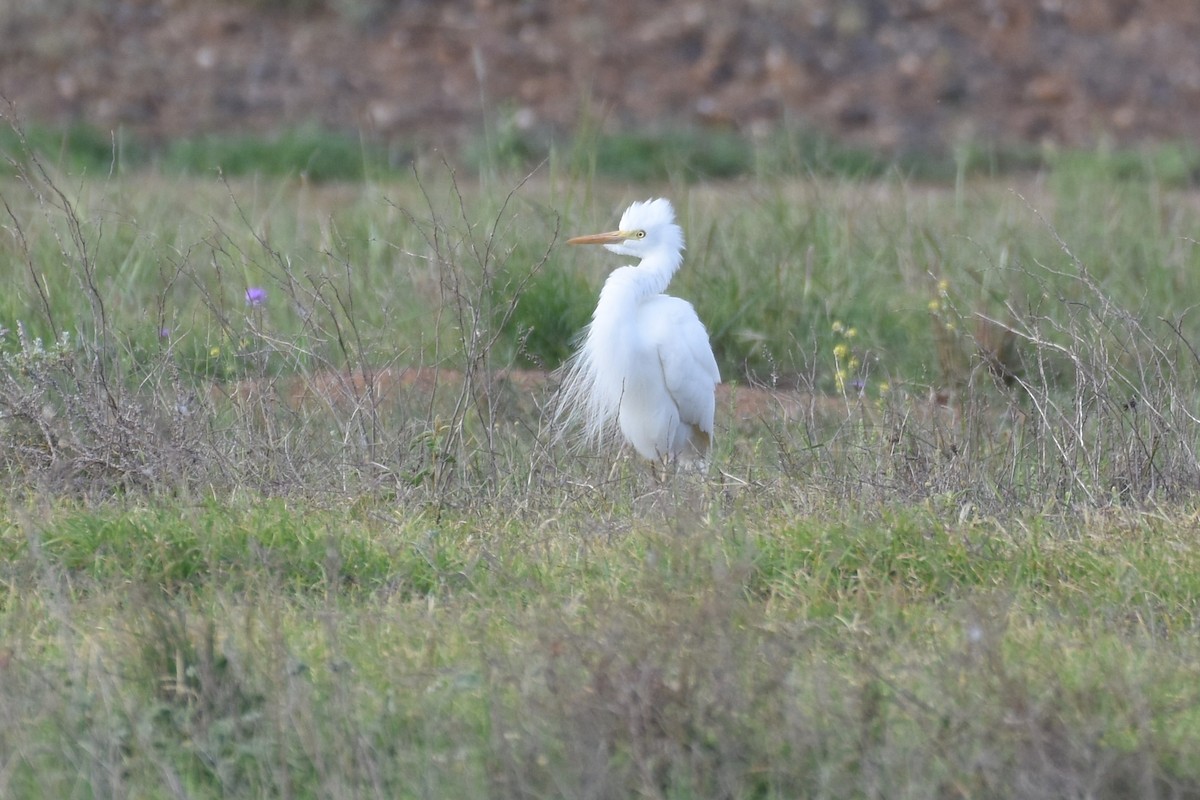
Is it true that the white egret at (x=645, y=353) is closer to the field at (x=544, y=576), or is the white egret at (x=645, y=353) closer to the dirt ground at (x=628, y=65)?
the field at (x=544, y=576)

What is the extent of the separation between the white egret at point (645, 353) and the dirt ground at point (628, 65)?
8.68m

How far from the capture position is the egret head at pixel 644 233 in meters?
4.77

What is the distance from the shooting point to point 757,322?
20.4ft

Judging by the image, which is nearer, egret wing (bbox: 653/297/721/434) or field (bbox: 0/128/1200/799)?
field (bbox: 0/128/1200/799)

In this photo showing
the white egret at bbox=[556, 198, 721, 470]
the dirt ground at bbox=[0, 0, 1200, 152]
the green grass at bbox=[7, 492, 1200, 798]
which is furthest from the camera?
the dirt ground at bbox=[0, 0, 1200, 152]

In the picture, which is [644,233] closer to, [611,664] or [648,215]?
[648,215]

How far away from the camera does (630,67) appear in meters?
14.8

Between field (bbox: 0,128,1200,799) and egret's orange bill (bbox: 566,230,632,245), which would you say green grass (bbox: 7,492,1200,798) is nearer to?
field (bbox: 0,128,1200,799)

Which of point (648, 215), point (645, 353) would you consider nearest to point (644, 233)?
point (648, 215)

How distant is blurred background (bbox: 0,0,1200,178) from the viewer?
13820mm

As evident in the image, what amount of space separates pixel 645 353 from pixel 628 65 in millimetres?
10473

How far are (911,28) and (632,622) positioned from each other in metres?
13.5

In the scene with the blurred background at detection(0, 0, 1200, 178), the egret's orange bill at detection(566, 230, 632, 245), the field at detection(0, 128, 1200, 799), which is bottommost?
the blurred background at detection(0, 0, 1200, 178)

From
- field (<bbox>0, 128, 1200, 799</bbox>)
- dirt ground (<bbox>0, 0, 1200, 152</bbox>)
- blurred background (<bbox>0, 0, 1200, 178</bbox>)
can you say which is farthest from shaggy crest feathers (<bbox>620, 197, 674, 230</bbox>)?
dirt ground (<bbox>0, 0, 1200, 152</bbox>)
